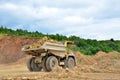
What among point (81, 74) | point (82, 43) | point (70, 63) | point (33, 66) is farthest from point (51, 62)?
point (82, 43)

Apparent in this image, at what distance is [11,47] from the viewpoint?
2207 inches

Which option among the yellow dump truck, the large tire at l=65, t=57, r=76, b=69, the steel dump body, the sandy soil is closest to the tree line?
the large tire at l=65, t=57, r=76, b=69

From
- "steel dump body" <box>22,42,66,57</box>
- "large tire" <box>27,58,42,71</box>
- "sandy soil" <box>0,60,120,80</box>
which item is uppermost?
"steel dump body" <box>22,42,66,57</box>

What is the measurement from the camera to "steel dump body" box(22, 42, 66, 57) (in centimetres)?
2389

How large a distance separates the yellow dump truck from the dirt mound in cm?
2642

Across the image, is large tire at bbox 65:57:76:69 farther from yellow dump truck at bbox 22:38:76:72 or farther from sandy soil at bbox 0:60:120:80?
sandy soil at bbox 0:60:120:80

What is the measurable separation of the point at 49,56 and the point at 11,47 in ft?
105

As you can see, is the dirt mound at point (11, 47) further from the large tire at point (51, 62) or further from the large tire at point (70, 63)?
the large tire at point (51, 62)

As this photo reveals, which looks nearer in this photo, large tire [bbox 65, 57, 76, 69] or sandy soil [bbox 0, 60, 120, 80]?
sandy soil [bbox 0, 60, 120, 80]

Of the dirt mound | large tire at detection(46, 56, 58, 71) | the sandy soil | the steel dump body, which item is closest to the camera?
the sandy soil

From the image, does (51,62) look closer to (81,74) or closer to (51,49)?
(51,49)

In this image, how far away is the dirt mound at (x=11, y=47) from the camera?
173ft

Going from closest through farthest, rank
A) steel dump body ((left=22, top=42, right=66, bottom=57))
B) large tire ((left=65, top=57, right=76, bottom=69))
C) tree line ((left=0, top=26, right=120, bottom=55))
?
1. steel dump body ((left=22, top=42, right=66, bottom=57))
2. large tire ((left=65, top=57, right=76, bottom=69))
3. tree line ((left=0, top=26, right=120, bottom=55))

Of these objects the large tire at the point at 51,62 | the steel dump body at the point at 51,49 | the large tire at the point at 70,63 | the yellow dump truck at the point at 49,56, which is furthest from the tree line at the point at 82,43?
the large tire at the point at 51,62
